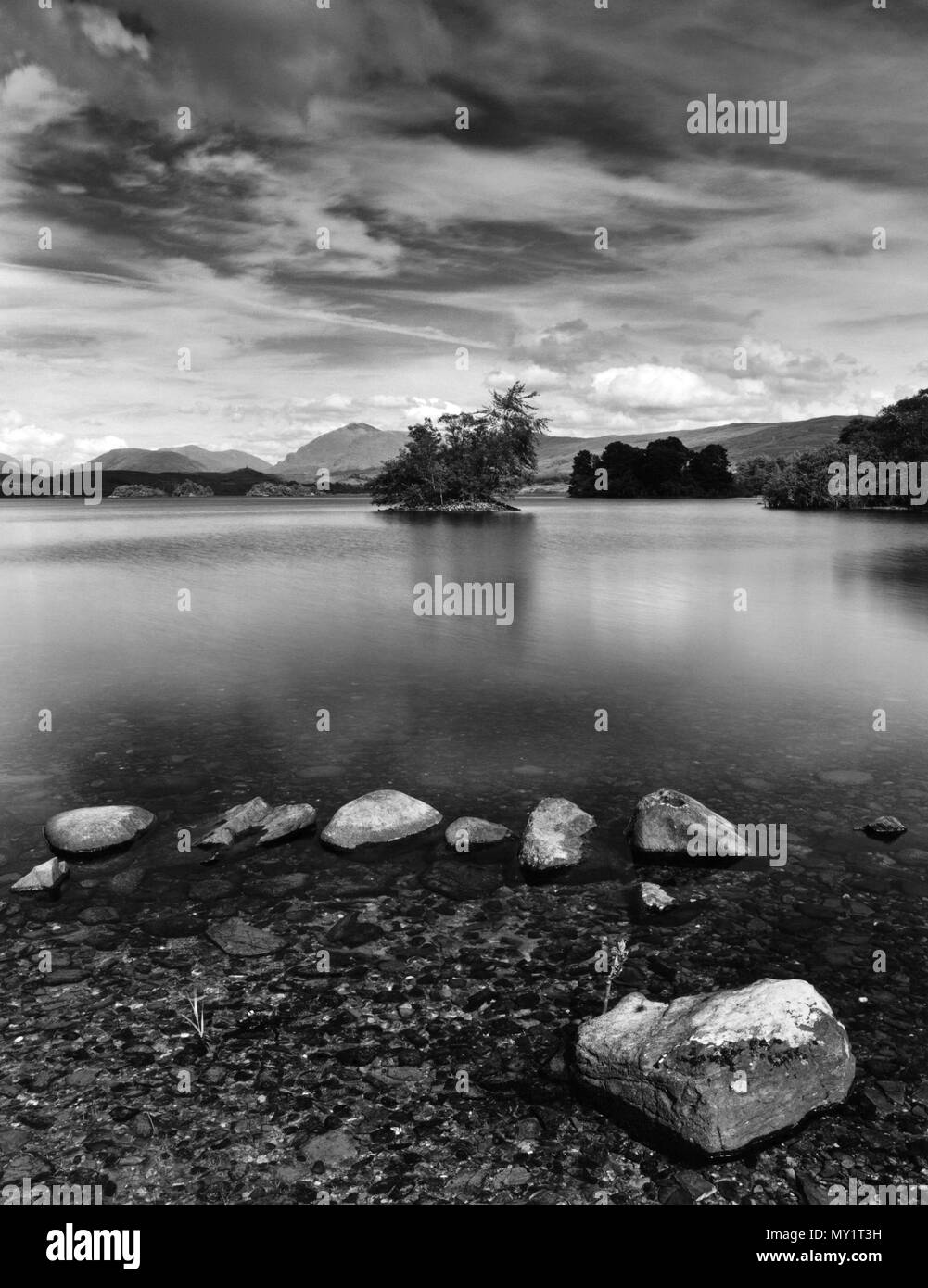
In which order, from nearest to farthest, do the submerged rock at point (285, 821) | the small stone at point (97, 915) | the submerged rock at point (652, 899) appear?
the small stone at point (97, 915)
the submerged rock at point (652, 899)
the submerged rock at point (285, 821)

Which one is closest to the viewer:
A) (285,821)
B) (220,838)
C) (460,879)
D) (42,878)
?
(42,878)

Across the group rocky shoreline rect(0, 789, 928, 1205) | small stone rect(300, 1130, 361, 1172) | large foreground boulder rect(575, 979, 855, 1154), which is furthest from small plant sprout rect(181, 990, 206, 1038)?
large foreground boulder rect(575, 979, 855, 1154)

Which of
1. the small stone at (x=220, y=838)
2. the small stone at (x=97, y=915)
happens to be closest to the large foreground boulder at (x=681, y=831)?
the small stone at (x=220, y=838)

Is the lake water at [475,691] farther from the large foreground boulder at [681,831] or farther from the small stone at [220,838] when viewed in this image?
the small stone at [220,838]

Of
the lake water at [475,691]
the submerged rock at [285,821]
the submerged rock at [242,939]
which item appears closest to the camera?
the submerged rock at [242,939]

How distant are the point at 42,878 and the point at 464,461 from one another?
513ft

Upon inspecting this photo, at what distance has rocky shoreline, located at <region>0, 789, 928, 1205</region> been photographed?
26.1 ft

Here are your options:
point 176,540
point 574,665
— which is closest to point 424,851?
point 574,665

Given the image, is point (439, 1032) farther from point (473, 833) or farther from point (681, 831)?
point (681, 831)

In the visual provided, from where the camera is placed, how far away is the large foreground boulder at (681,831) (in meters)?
14.4

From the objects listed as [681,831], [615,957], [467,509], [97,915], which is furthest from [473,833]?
[467,509]

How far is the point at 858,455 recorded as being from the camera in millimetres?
156500

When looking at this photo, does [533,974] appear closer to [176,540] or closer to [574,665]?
[574,665]

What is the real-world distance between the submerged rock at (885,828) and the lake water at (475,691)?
31 centimetres
